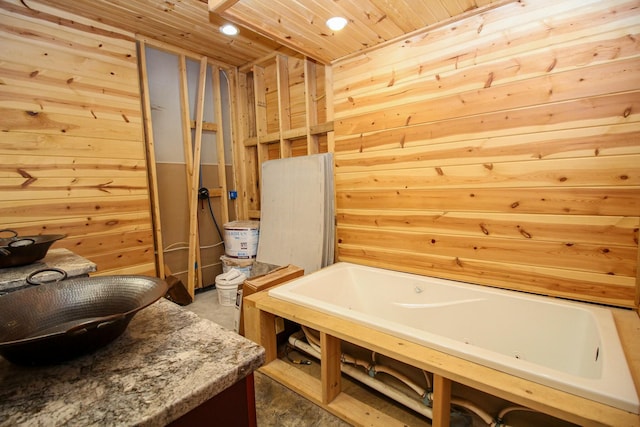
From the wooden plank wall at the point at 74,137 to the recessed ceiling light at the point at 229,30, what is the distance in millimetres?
824

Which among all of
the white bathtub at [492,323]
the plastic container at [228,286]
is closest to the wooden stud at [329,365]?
the white bathtub at [492,323]

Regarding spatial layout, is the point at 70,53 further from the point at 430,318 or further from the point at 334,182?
the point at 430,318

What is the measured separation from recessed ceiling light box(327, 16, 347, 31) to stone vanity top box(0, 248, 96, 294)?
1.93 metres

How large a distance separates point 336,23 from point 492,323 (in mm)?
2144

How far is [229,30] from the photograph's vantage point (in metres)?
2.64

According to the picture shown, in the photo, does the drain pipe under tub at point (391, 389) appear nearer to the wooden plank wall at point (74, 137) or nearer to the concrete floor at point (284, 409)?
the concrete floor at point (284, 409)

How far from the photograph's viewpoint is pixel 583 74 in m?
1.54

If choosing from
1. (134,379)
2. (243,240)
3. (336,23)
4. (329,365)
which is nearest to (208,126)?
(243,240)

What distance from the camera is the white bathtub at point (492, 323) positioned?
108 centimetres

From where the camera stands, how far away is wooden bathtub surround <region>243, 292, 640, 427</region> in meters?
0.98

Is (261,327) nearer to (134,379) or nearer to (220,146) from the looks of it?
(134,379)

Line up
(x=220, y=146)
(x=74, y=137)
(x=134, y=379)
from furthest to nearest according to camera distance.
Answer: (x=220, y=146) < (x=74, y=137) < (x=134, y=379)

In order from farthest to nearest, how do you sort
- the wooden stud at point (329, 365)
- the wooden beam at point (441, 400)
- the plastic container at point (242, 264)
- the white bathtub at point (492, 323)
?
the plastic container at point (242, 264)
the wooden stud at point (329, 365)
the wooden beam at point (441, 400)
the white bathtub at point (492, 323)

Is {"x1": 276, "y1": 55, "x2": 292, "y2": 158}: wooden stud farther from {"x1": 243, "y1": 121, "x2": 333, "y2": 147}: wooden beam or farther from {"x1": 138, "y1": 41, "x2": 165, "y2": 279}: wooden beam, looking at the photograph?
{"x1": 138, "y1": 41, "x2": 165, "y2": 279}: wooden beam
